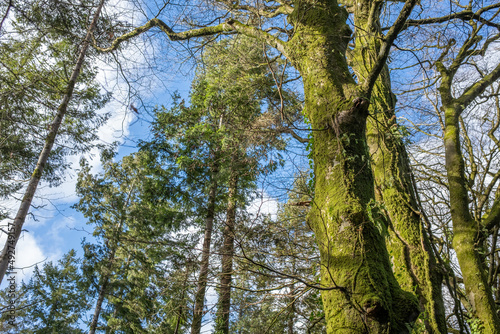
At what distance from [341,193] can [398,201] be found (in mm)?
1426

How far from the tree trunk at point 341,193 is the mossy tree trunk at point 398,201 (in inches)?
14.8

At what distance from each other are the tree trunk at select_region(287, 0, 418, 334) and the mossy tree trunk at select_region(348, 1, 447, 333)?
0.38 m

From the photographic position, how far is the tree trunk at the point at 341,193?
5.83 feet

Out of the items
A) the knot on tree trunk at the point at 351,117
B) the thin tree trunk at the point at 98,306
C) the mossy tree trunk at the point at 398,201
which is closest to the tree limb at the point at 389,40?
the knot on tree trunk at the point at 351,117

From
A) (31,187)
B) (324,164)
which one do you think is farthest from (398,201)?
(31,187)

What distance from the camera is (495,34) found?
17.8ft

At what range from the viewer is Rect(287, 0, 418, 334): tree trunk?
1778mm

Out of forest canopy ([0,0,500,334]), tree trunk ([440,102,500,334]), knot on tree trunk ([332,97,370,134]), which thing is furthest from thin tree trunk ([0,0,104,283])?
tree trunk ([440,102,500,334])

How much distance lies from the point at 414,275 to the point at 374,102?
6.62 ft

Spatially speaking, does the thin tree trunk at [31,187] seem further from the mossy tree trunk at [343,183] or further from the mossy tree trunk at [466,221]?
the mossy tree trunk at [466,221]

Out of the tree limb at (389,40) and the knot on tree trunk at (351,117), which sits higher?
the tree limb at (389,40)

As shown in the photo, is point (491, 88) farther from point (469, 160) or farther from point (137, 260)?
point (137, 260)

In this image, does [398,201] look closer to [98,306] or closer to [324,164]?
[324,164]

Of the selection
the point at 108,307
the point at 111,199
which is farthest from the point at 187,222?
the point at 108,307
